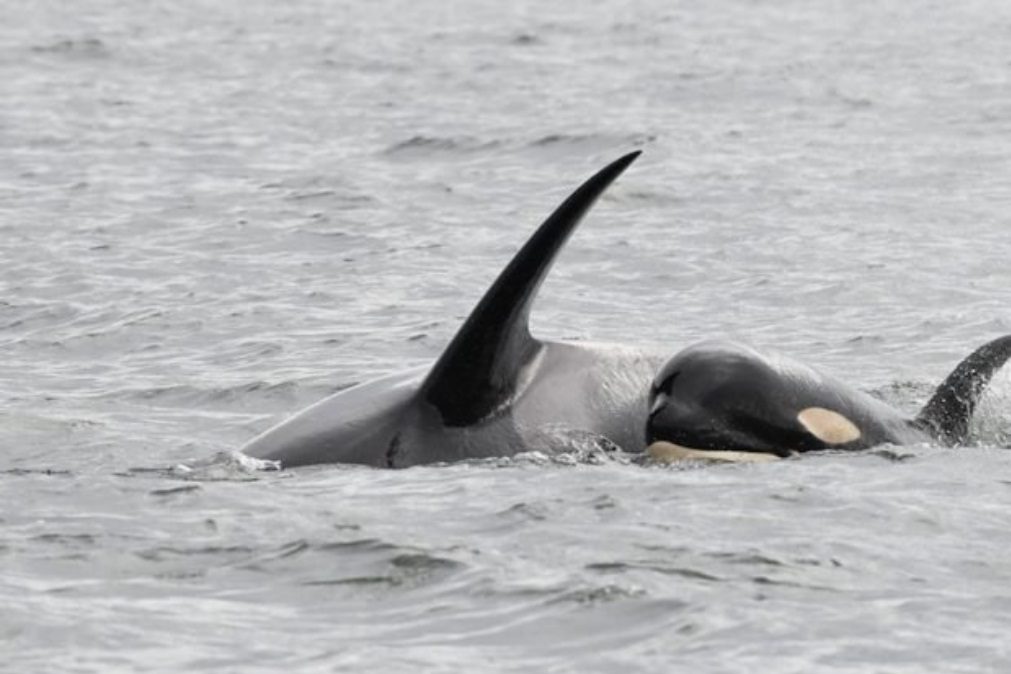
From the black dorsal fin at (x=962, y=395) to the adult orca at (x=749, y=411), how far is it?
0.25 m

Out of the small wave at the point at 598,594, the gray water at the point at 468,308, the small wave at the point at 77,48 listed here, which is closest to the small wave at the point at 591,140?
the gray water at the point at 468,308

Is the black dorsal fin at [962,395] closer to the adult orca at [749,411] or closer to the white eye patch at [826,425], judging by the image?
the adult orca at [749,411]

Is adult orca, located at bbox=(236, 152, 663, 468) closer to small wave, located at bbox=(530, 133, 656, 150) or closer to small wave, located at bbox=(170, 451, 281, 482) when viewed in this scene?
small wave, located at bbox=(170, 451, 281, 482)

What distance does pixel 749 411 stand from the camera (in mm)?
11109

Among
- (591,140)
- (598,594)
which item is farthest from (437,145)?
(598,594)

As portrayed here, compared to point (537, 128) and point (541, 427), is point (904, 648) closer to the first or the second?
point (541, 427)

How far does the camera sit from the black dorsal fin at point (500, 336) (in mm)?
10625

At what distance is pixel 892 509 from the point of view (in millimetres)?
10547

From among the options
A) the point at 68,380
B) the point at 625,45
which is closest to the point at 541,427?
the point at 68,380

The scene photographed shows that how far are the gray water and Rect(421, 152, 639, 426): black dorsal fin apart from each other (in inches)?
12.7

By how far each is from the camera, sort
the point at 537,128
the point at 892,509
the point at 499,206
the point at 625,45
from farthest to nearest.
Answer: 1. the point at 625,45
2. the point at 537,128
3. the point at 499,206
4. the point at 892,509

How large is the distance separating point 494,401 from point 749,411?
1090 mm

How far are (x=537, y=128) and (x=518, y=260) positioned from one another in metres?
16.9

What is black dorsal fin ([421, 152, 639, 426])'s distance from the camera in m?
10.6
